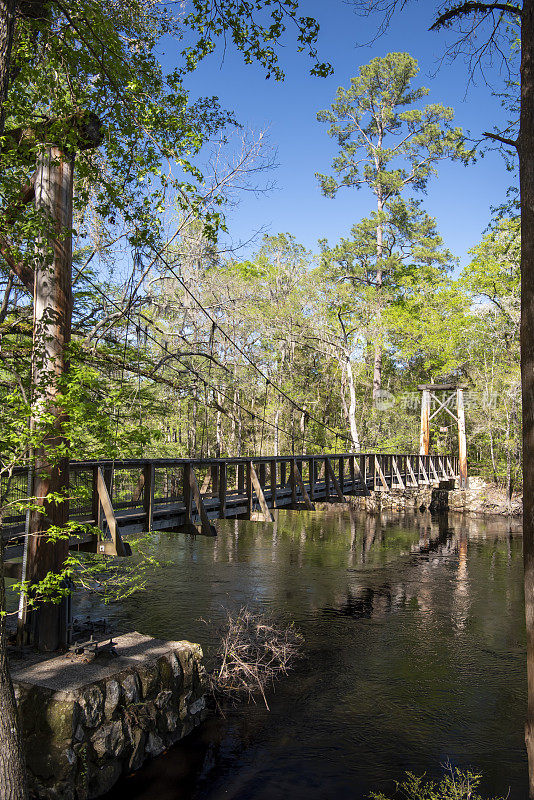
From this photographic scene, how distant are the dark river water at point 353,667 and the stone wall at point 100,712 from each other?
23 cm

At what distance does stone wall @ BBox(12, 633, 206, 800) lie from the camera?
4.50 meters

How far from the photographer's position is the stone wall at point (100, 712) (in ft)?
14.8

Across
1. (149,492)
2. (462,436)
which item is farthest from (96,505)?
(462,436)

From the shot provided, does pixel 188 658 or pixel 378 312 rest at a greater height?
pixel 378 312

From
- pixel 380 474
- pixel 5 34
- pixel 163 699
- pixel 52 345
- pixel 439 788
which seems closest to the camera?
pixel 5 34

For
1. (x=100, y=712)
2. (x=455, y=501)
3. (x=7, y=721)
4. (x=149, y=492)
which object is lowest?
(x=100, y=712)

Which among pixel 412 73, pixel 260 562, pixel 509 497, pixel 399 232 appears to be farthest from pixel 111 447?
pixel 412 73

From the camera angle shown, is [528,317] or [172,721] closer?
[528,317]

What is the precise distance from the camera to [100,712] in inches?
188

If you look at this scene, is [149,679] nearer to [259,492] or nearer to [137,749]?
[137,749]

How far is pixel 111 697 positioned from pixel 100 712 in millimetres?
145

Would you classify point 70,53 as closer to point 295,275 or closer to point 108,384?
point 108,384

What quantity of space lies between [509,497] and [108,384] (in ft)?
58.4

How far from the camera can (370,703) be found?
262 inches
